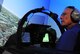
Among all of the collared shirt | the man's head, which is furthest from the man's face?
the collared shirt

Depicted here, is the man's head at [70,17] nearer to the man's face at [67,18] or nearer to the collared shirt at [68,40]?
the man's face at [67,18]

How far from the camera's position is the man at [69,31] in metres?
1.73

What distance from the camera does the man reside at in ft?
5.69

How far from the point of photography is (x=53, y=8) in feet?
12.6

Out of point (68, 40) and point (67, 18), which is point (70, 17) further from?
point (68, 40)

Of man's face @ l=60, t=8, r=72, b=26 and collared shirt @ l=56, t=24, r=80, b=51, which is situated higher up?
man's face @ l=60, t=8, r=72, b=26

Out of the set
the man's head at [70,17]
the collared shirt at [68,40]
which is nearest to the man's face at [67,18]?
the man's head at [70,17]

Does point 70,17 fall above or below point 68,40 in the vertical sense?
above

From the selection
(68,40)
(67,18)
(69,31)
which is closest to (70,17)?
(67,18)

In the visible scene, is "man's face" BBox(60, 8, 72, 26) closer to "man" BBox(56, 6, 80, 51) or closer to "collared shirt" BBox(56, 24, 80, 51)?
"man" BBox(56, 6, 80, 51)

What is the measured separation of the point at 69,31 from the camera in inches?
74.5

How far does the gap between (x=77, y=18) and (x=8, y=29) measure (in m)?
1.54

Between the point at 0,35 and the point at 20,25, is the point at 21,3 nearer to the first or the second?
the point at 0,35

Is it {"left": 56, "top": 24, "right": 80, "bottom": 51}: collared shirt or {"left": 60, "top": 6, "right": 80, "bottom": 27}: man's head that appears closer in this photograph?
{"left": 56, "top": 24, "right": 80, "bottom": 51}: collared shirt
